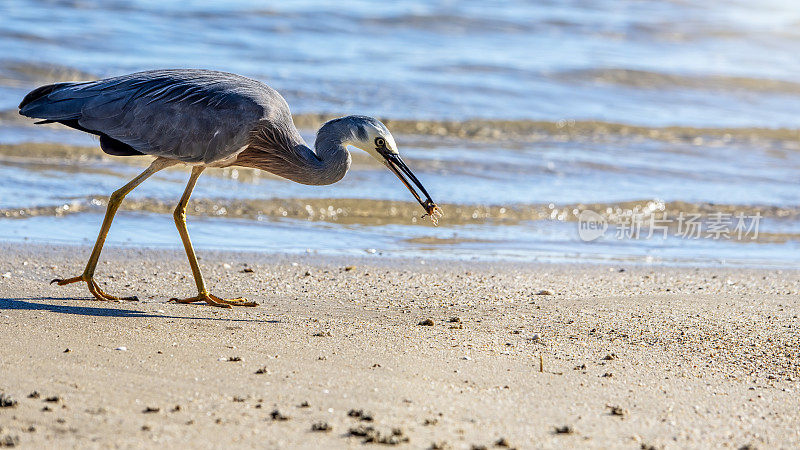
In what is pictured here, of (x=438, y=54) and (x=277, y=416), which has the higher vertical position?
(x=438, y=54)

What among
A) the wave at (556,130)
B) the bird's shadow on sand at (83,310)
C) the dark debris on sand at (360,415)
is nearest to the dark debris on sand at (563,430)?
the dark debris on sand at (360,415)

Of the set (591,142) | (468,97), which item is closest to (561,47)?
(468,97)

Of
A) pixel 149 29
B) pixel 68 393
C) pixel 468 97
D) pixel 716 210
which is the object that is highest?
pixel 149 29

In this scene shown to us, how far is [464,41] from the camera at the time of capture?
22.6 meters

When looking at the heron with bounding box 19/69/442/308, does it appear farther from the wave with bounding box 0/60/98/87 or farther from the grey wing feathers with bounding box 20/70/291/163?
the wave with bounding box 0/60/98/87

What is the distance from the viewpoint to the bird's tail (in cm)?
620

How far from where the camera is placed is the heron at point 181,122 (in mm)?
6195

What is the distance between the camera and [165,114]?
20.4 feet

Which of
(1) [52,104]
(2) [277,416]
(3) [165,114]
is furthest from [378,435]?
(1) [52,104]

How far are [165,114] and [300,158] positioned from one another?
91cm

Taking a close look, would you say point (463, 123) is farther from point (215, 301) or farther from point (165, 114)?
point (215, 301)

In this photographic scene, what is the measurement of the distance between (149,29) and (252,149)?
14.5 meters

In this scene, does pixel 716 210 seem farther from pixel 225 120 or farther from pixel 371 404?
pixel 371 404

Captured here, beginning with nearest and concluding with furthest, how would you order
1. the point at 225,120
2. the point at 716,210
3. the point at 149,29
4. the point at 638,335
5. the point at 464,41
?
the point at 638,335, the point at 225,120, the point at 716,210, the point at 149,29, the point at 464,41
